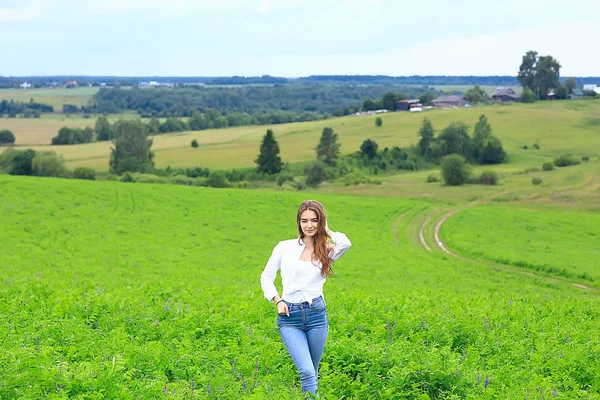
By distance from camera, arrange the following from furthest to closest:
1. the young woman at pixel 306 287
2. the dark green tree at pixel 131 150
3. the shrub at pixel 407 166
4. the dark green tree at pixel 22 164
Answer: the shrub at pixel 407 166 < the dark green tree at pixel 131 150 < the dark green tree at pixel 22 164 < the young woman at pixel 306 287

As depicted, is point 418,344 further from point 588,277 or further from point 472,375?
point 588,277

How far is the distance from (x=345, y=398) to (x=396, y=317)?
4.42 metres

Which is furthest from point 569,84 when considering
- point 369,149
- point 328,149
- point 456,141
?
point 328,149

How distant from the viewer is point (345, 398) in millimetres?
9320

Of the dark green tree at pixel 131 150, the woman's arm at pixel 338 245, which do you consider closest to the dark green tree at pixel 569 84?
the dark green tree at pixel 131 150

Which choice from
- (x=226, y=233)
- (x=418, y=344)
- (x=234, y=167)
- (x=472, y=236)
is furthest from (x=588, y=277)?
(x=234, y=167)

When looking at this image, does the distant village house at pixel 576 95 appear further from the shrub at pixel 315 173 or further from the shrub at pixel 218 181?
the shrub at pixel 218 181

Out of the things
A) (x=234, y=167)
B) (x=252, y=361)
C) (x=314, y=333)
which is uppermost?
(x=314, y=333)

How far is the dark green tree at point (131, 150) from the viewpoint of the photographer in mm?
109688

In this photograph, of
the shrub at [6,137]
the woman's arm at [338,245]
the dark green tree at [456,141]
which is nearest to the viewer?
the woman's arm at [338,245]

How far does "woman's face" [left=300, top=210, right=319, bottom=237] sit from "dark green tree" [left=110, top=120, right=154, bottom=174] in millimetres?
103391

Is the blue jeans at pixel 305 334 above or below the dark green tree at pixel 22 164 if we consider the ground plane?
above

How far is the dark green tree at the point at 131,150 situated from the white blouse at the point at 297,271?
103 meters

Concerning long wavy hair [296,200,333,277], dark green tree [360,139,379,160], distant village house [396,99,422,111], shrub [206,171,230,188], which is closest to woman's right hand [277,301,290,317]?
long wavy hair [296,200,333,277]
